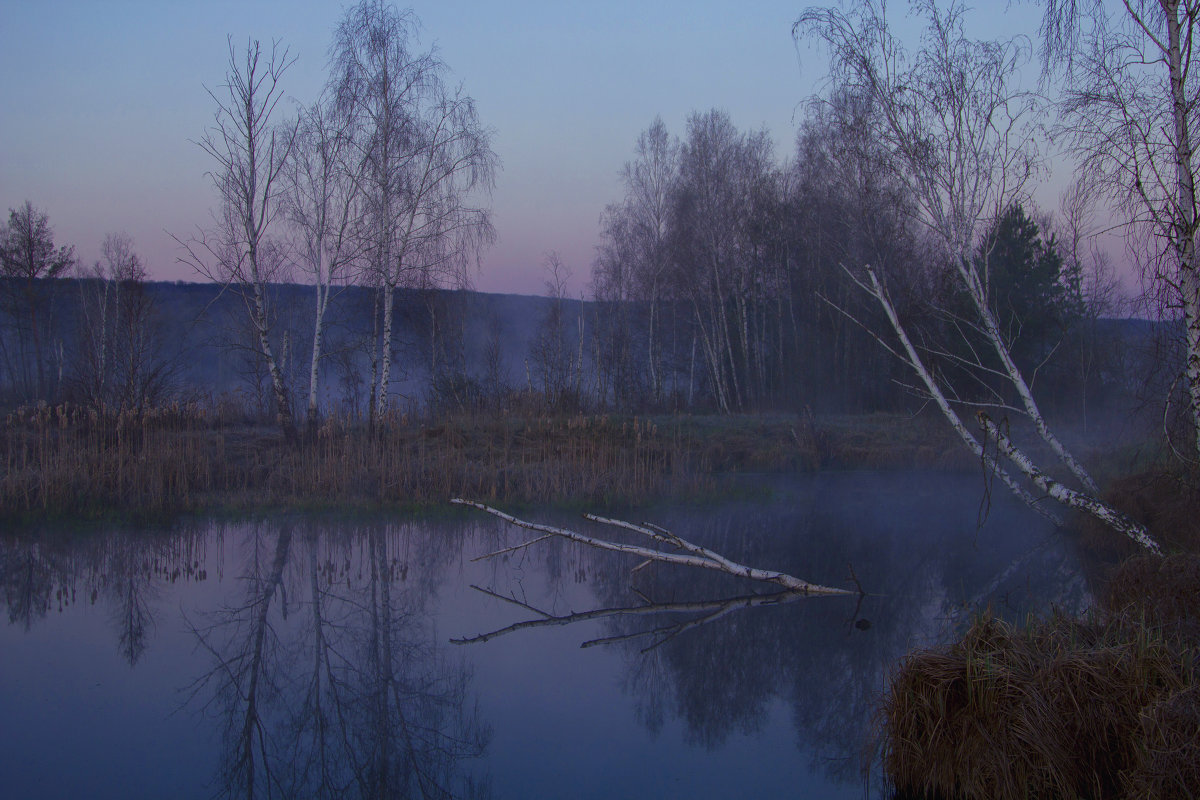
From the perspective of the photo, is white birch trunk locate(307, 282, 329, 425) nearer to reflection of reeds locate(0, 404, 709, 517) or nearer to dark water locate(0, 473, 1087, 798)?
reflection of reeds locate(0, 404, 709, 517)

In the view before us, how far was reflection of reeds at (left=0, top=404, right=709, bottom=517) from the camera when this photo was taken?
37.2ft

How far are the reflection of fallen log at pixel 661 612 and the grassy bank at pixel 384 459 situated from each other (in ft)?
15.3

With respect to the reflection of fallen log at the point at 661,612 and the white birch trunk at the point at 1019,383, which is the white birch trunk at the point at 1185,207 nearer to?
the white birch trunk at the point at 1019,383

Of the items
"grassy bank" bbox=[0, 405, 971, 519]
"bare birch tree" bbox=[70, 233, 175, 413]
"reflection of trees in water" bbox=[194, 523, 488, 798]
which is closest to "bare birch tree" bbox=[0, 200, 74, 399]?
"bare birch tree" bbox=[70, 233, 175, 413]

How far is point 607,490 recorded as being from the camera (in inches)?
490

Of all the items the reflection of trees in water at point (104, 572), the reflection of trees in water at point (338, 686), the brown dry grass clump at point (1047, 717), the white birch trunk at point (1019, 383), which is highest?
the white birch trunk at point (1019, 383)

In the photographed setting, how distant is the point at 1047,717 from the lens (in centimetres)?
395

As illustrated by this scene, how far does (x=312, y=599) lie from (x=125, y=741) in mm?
2889

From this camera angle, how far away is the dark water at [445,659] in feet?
15.4

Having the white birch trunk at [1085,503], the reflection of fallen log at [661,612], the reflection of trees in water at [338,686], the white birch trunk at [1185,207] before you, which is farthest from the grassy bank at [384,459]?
the white birch trunk at [1185,207]

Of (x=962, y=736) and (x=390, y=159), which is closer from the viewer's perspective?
(x=962, y=736)

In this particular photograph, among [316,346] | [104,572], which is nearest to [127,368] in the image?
[316,346]

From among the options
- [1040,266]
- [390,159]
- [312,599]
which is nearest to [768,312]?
[1040,266]

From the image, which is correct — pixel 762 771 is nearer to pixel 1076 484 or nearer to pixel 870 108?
pixel 870 108
